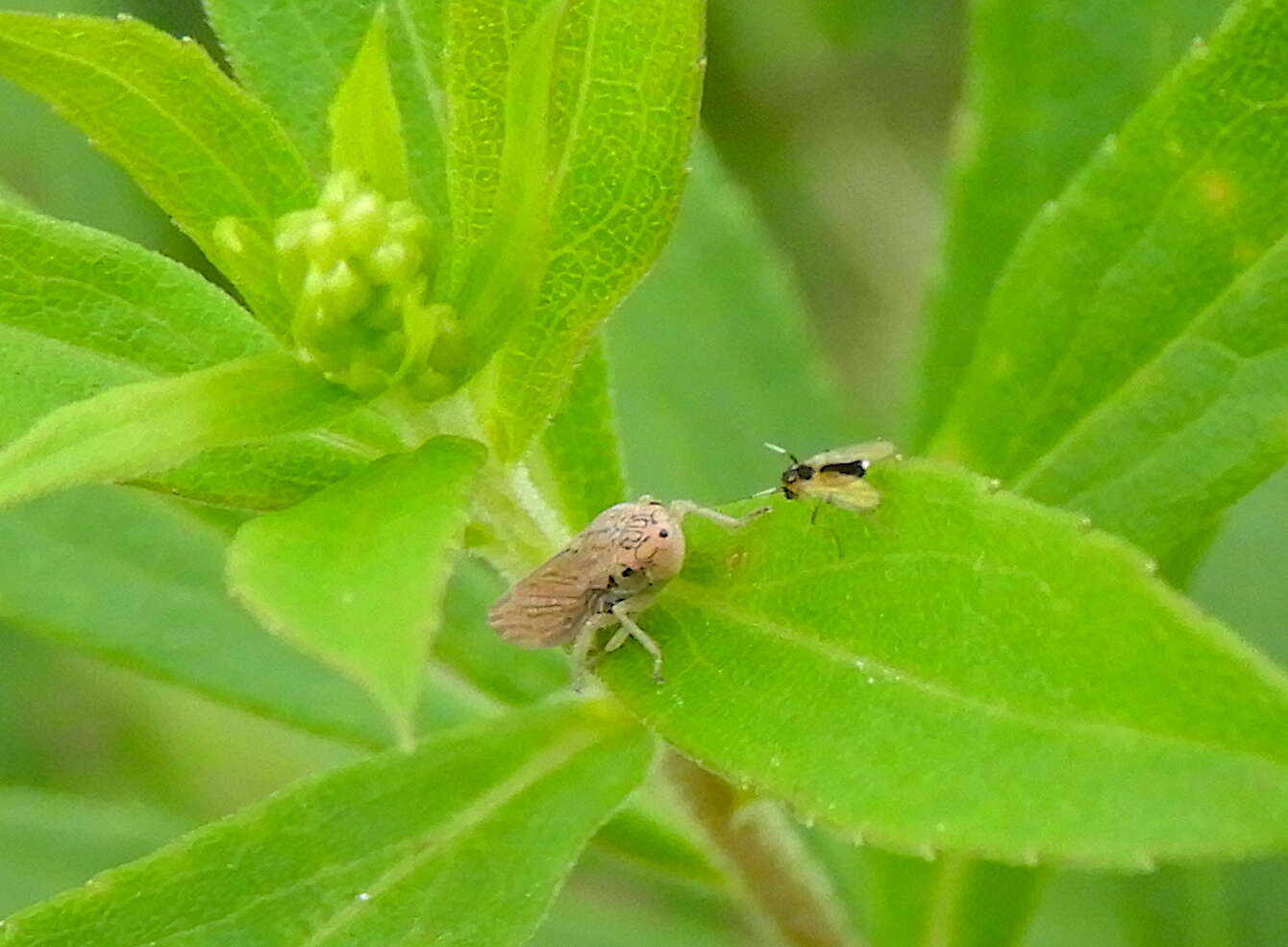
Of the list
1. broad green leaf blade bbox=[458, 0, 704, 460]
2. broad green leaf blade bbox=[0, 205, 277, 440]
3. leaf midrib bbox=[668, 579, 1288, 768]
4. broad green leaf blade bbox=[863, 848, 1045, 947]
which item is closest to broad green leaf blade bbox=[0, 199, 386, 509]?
broad green leaf blade bbox=[0, 205, 277, 440]

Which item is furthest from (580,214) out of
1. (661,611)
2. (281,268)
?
(661,611)

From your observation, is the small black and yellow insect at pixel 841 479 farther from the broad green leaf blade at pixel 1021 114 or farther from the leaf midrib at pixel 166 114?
the broad green leaf blade at pixel 1021 114

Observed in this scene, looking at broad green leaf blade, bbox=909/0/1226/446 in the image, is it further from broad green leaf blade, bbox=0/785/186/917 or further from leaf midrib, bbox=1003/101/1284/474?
broad green leaf blade, bbox=0/785/186/917

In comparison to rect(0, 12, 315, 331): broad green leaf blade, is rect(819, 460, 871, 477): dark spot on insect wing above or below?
below

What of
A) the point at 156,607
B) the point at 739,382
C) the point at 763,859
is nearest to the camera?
the point at 763,859

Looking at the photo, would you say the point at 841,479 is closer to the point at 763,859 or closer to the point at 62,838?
the point at 763,859

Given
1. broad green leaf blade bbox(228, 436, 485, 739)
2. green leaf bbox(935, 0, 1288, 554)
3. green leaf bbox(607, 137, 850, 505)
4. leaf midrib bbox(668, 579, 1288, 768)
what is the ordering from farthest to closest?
green leaf bbox(607, 137, 850, 505), green leaf bbox(935, 0, 1288, 554), leaf midrib bbox(668, 579, 1288, 768), broad green leaf blade bbox(228, 436, 485, 739)

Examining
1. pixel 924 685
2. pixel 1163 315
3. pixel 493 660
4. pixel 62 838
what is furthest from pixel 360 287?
pixel 62 838
